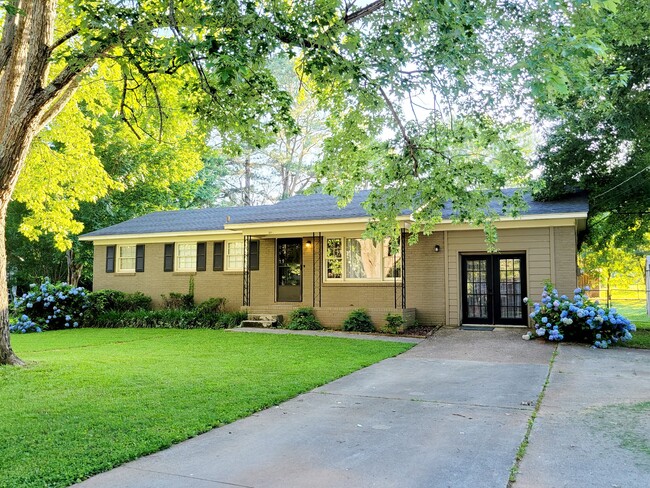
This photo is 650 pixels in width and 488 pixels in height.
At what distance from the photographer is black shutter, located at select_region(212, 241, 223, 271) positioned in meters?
16.8

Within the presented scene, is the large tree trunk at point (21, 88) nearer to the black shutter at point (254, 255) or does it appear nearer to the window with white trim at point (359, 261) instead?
the black shutter at point (254, 255)

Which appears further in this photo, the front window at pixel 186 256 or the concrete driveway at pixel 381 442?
the front window at pixel 186 256

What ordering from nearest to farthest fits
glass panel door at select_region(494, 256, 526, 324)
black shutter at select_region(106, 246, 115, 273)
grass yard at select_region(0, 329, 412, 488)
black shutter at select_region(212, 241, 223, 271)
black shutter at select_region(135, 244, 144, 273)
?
1. grass yard at select_region(0, 329, 412, 488)
2. glass panel door at select_region(494, 256, 526, 324)
3. black shutter at select_region(212, 241, 223, 271)
4. black shutter at select_region(135, 244, 144, 273)
5. black shutter at select_region(106, 246, 115, 273)

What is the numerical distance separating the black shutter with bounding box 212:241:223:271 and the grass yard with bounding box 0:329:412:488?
494 centimetres

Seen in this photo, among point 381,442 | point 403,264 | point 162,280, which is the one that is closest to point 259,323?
point 403,264

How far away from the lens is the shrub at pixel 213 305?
1581cm

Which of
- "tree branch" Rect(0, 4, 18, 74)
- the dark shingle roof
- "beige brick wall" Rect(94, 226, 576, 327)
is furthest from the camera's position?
the dark shingle roof

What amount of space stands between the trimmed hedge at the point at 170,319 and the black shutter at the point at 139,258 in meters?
1.99

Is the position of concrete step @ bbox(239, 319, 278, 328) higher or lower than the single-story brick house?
lower

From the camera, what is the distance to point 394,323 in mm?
12781

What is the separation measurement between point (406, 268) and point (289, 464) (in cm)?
1042

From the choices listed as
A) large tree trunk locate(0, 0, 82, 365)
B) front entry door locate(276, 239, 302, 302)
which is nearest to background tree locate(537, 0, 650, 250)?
front entry door locate(276, 239, 302, 302)

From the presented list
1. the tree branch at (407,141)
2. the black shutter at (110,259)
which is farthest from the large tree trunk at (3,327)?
the black shutter at (110,259)

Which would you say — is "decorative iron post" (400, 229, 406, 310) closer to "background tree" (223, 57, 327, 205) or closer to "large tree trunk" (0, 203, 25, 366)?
"large tree trunk" (0, 203, 25, 366)
